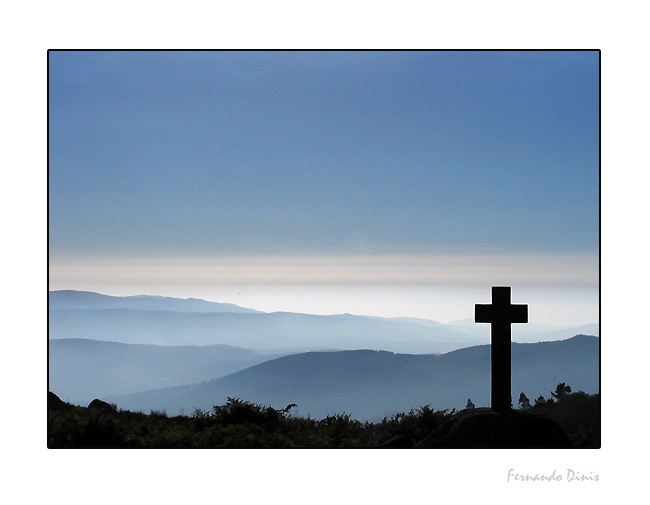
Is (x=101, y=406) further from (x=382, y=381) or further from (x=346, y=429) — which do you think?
(x=382, y=381)

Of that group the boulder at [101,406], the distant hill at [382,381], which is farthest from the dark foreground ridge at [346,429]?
the boulder at [101,406]

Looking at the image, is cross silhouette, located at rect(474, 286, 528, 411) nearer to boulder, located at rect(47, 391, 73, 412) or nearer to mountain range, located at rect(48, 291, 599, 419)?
mountain range, located at rect(48, 291, 599, 419)

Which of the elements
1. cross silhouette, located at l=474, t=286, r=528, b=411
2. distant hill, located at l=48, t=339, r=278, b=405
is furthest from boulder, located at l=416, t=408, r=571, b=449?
distant hill, located at l=48, t=339, r=278, b=405

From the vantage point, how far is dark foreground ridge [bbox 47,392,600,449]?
6.64m

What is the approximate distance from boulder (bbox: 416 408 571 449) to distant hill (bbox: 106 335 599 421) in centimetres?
56

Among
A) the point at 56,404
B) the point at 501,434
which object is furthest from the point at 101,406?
the point at 501,434

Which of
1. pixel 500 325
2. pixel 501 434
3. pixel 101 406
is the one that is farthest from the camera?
pixel 101 406

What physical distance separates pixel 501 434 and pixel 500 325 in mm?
1515

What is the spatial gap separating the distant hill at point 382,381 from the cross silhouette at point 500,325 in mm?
291

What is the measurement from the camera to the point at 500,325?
7129 millimetres

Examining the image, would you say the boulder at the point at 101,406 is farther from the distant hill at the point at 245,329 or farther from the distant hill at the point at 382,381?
the distant hill at the point at 245,329

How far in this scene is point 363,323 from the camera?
34.9 ft
